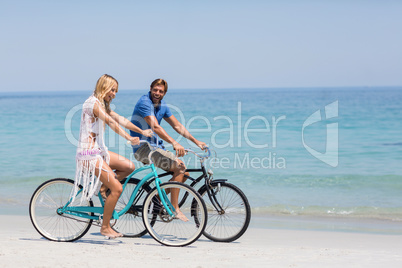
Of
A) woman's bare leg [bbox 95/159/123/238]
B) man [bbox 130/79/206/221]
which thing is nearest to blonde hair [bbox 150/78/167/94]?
man [bbox 130/79/206/221]

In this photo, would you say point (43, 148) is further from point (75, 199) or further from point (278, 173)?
point (75, 199)

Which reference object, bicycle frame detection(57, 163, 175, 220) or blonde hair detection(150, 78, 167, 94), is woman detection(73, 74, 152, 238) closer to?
bicycle frame detection(57, 163, 175, 220)

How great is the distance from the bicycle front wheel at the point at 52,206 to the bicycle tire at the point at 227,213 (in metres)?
1.22

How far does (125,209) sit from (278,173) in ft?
24.2

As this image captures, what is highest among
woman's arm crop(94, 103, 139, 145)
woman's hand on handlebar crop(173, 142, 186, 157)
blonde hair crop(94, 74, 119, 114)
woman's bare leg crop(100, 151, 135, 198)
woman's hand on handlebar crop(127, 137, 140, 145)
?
blonde hair crop(94, 74, 119, 114)

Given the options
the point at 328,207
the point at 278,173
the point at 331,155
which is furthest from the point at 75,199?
the point at 331,155

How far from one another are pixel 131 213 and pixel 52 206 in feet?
2.62

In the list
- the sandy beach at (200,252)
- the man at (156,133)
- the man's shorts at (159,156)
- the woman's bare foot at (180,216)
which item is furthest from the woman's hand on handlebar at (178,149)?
the sandy beach at (200,252)

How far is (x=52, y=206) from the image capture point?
532 cm

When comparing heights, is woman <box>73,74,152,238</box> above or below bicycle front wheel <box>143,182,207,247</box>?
above

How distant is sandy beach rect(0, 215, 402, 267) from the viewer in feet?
14.3

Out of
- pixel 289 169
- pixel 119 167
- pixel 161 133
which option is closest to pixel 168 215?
pixel 119 167

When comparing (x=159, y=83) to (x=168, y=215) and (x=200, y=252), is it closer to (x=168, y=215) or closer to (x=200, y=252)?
(x=168, y=215)

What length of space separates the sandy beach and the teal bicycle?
0.46 ft
